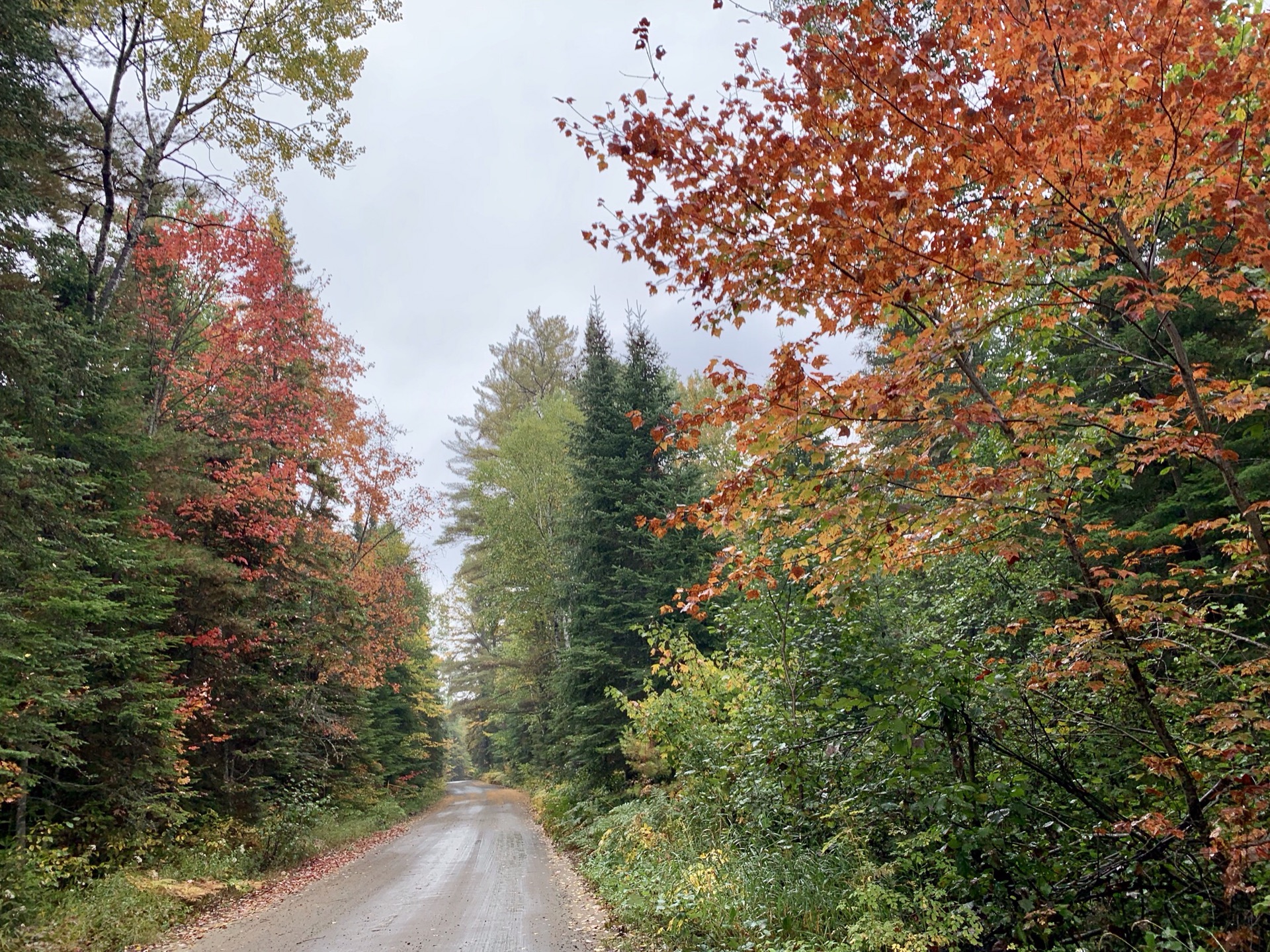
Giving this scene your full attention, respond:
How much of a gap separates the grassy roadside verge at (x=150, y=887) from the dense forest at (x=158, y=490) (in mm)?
41

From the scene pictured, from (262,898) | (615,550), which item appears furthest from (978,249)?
(615,550)

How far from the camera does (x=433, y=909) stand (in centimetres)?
792

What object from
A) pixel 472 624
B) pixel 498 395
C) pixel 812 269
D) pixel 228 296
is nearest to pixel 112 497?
pixel 228 296

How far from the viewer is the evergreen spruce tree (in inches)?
595

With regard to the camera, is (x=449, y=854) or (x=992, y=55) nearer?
(x=992, y=55)

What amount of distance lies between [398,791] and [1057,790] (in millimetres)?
24869

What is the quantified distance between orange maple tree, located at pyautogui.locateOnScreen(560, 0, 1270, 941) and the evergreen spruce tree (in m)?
10.3

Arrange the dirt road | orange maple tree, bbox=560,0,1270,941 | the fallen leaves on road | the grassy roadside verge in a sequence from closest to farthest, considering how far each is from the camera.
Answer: orange maple tree, bbox=560,0,1270,941 → the grassy roadside verge → the dirt road → the fallen leaves on road

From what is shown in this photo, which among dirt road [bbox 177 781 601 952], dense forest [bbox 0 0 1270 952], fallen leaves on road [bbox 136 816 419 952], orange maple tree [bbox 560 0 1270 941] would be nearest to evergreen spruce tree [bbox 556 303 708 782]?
dense forest [bbox 0 0 1270 952]

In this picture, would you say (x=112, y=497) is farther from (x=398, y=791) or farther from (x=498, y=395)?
(x=498, y=395)

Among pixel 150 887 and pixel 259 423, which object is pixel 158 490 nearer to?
pixel 259 423

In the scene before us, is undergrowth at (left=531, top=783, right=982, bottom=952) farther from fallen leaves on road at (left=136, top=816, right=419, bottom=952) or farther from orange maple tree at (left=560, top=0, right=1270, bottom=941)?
fallen leaves on road at (left=136, top=816, right=419, bottom=952)

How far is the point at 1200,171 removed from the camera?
3330 millimetres

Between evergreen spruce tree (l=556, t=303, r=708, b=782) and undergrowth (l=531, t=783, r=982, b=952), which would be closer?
undergrowth (l=531, t=783, r=982, b=952)
